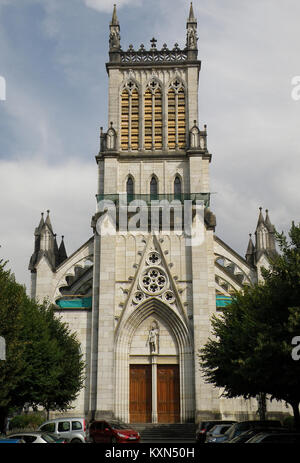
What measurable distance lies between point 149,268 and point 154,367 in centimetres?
628

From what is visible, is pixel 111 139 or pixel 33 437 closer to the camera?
pixel 33 437

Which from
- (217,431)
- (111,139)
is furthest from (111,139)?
(217,431)

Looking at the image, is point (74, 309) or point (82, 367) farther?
point (74, 309)

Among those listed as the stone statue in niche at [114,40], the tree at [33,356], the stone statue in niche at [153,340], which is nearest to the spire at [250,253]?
the stone statue in niche at [153,340]

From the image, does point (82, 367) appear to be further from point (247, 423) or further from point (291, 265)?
point (291, 265)

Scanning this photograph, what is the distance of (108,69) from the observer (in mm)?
42906

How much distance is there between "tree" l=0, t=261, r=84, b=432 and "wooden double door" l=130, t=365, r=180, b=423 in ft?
12.0

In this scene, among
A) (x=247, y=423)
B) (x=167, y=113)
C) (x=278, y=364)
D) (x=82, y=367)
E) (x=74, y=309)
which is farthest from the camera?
(x=167, y=113)

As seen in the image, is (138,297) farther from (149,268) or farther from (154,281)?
(149,268)

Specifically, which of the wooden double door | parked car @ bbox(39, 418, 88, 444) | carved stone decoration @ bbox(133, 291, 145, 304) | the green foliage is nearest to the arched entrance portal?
the wooden double door

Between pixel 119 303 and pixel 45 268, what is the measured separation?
5632 millimetres

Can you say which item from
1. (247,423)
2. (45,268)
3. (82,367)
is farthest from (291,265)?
(45,268)

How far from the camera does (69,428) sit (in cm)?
2431

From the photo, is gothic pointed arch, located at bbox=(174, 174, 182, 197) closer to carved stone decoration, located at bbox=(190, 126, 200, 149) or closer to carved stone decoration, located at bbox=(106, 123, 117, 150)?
carved stone decoration, located at bbox=(190, 126, 200, 149)
